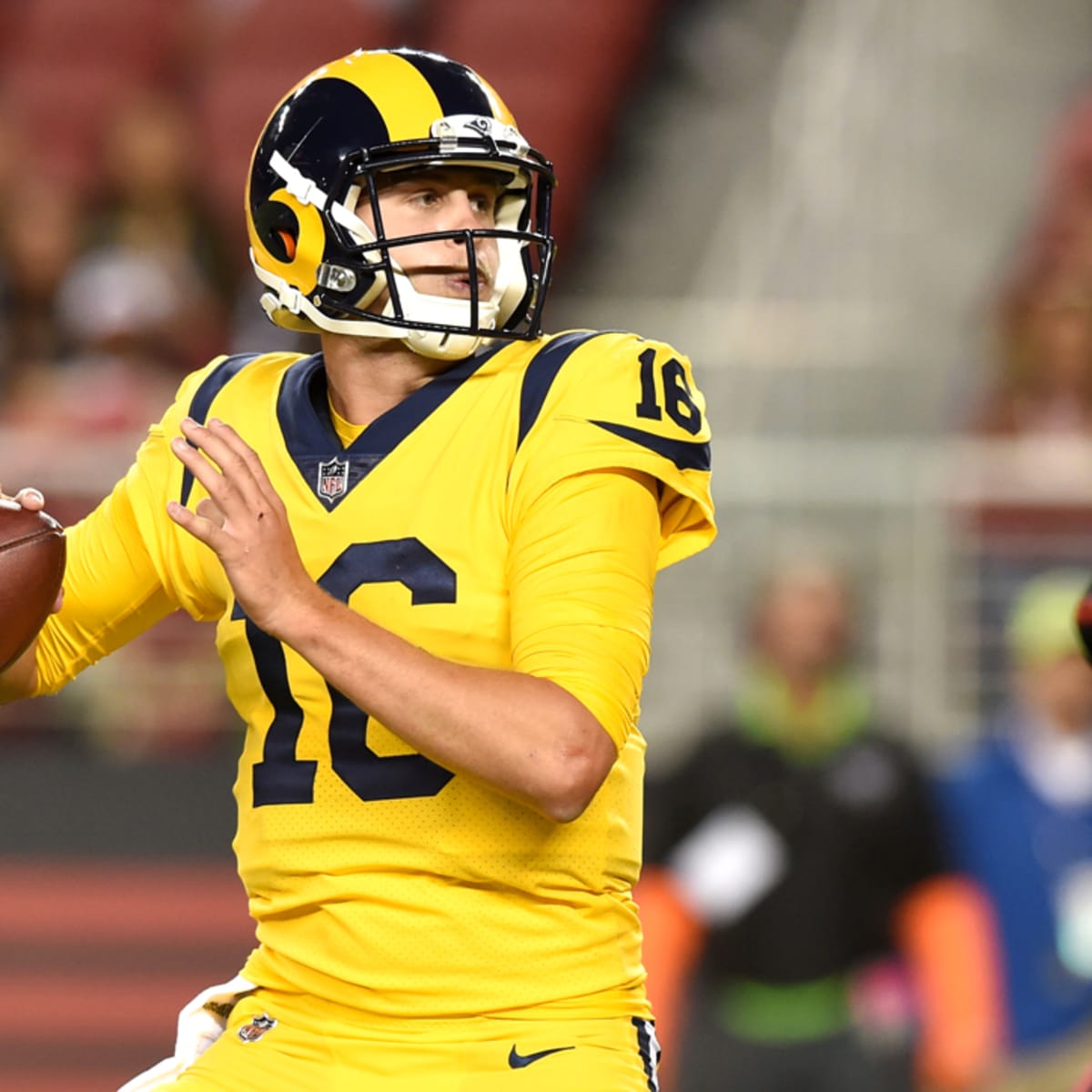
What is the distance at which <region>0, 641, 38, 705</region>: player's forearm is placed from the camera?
8.95ft

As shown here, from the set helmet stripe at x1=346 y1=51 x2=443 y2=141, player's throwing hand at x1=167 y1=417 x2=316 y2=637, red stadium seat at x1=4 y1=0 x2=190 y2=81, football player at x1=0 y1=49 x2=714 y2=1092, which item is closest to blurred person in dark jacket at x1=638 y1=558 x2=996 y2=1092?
football player at x1=0 y1=49 x2=714 y2=1092

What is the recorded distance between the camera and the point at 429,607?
2461 mm

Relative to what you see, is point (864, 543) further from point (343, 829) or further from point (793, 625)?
point (343, 829)

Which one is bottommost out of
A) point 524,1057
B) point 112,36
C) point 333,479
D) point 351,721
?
point 524,1057

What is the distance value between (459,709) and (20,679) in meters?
0.76

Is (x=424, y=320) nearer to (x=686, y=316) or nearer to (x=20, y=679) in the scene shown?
(x=20, y=679)

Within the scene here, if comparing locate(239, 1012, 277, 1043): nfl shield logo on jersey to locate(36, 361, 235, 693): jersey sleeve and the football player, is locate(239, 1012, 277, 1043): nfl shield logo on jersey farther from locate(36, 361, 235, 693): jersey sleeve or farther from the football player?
locate(36, 361, 235, 693): jersey sleeve

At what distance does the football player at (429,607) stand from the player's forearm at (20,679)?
0.04 feet

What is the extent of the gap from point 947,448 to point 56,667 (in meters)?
4.47

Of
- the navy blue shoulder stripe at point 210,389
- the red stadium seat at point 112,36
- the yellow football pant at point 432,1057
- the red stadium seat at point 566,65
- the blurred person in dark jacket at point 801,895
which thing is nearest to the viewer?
the yellow football pant at point 432,1057

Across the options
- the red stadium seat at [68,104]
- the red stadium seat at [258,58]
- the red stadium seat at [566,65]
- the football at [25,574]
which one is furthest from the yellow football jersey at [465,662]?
the red stadium seat at [68,104]

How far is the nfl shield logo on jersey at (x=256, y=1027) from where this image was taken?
2523 mm

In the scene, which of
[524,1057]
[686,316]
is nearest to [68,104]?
[686,316]

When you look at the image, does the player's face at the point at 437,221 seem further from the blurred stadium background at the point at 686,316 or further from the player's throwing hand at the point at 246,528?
the blurred stadium background at the point at 686,316
